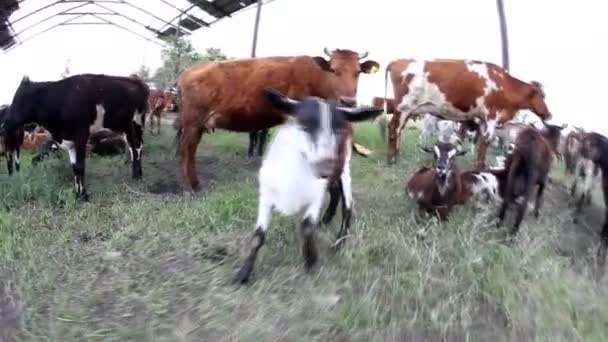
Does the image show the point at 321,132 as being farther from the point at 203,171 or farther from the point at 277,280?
the point at 203,171

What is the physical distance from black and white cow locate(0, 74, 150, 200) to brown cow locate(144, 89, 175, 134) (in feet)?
17.3

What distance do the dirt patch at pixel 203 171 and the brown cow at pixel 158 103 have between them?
4279 mm

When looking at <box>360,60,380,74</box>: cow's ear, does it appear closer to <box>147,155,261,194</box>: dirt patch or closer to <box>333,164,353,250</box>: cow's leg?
<box>333,164,353,250</box>: cow's leg

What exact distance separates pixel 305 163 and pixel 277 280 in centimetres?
89

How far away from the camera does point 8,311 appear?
4523 millimetres

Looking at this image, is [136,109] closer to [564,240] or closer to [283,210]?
[283,210]

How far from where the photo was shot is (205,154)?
11.2 m

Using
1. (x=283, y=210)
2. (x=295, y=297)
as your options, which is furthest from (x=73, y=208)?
(x=295, y=297)

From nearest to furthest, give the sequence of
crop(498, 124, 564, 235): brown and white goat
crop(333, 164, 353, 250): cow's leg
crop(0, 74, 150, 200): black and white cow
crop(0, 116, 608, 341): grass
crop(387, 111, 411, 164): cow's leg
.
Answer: crop(0, 116, 608, 341): grass, crop(333, 164, 353, 250): cow's leg, crop(498, 124, 564, 235): brown and white goat, crop(0, 74, 150, 200): black and white cow, crop(387, 111, 411, 164): cow's leg

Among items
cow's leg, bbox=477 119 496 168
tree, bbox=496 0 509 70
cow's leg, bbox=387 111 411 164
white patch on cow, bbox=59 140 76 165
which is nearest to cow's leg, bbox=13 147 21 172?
white patch on cow, bbox=59 140 76 165

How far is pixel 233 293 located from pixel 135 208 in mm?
2726

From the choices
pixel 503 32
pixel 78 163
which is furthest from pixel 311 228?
pixel 503 32

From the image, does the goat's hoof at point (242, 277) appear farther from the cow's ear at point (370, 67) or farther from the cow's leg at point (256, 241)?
the cow's ear at point (370, 67)

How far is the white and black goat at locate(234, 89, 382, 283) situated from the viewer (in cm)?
465
